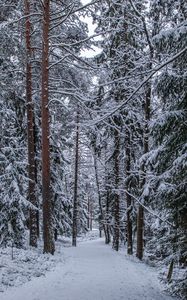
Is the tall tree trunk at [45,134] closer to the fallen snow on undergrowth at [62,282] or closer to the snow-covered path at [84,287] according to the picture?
the fallen snow on undergrowth at [62,282]

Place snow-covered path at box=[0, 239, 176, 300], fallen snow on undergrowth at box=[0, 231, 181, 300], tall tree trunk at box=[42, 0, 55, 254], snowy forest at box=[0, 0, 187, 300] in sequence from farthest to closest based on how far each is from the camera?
tall tree trunk at box=[42, 0, 55, 254]
fallen snow on undergrowth at box=[0, 231, 181, 300]
snow-covered path at box=[0, 239, 176, 300]
snowy forest at box=[0, 0, 187, 300]

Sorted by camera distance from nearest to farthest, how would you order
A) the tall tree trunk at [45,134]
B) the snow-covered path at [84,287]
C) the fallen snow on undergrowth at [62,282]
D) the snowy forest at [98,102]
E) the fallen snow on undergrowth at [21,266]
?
the snowy forest at [98,102]
the snow-covered path at [84,287]
the fallen snow on undergrowth at [62,282]
the fallen snow on undergrowth at [21,266]
the tall tree trunk at [45,134]

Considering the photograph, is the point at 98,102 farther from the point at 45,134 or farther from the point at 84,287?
the point at 84,287

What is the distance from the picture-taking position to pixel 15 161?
18.6m

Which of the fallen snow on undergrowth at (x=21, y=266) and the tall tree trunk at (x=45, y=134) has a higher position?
the tall tree trunk at (x=45, y=134)

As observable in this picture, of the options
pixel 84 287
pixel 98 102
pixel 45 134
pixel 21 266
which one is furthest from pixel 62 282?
pixel 45 134

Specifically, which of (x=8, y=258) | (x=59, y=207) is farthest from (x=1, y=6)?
(x=59, y=207)

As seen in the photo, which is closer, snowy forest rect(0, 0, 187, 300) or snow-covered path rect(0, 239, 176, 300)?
snowy forest rect(0, 0, 187, 300)

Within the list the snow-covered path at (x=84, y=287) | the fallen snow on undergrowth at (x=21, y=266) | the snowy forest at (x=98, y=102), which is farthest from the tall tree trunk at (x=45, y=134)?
the snow-covered path at (x=84, y=287)

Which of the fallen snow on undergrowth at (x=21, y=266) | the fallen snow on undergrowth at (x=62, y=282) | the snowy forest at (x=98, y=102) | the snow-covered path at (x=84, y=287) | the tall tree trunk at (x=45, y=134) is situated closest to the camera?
the snowy forest at (x=98, y=102)

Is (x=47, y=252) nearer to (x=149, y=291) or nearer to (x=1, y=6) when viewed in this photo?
(x=149, y=291)

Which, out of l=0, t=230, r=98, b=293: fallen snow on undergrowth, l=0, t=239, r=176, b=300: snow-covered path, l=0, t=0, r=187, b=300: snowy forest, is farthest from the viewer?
l=0, t=230, r=98, b=293: fallen snow on undergrowth

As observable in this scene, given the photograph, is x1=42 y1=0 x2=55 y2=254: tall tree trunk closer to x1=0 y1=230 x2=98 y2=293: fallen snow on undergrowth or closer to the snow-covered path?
x1=0 y1=230 x2=98 y2=293: fallen snow on undergrowth

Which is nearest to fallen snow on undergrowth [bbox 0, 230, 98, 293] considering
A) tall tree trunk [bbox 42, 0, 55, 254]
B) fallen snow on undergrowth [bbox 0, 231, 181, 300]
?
fallen snow on undergrowth [bbox 0, 231, 181, 300]
